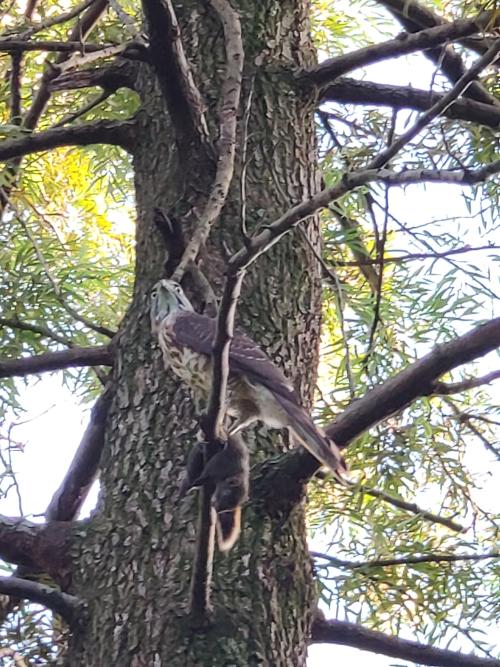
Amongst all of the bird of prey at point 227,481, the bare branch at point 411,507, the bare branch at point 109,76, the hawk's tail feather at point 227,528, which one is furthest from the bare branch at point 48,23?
the bare branch at point 411,507

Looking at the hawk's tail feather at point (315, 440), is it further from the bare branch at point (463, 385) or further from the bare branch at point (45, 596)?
the bare branch at point (45, 596)

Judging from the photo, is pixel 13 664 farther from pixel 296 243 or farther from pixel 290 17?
pixel 290 17

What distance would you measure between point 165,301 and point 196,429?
0.29 metres

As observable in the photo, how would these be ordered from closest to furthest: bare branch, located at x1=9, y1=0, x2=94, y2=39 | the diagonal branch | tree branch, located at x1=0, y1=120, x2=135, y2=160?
bare branch, located at x1=9, y1=0, x2=94, y2=39 → tree branch, located at x1=0, y1=120, x2=135, y2=160 → the diagonal branch

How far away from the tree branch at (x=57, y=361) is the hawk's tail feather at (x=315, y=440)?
69cm

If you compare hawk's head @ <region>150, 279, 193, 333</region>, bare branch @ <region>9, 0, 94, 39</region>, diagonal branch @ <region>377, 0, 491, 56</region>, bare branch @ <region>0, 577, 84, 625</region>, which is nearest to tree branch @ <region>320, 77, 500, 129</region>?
diagonal branch @ <region>377, 0, 491, 56</region>

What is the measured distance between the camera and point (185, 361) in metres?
2.51

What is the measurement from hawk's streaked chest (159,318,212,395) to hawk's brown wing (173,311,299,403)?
0.01 metres

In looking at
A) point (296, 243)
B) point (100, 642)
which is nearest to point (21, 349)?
point (296, 243)

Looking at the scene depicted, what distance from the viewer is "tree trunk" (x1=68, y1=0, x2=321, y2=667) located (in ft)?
7.39

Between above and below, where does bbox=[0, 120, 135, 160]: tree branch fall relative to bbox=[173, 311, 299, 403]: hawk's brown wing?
above

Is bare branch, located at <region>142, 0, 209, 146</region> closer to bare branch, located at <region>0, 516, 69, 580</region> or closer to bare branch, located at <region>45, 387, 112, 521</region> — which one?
bare branch, located at <region>45, 387, 112, 521</region>

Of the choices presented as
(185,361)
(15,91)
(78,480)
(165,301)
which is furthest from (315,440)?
(15,91)

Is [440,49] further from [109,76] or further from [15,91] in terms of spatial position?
[15,91]
